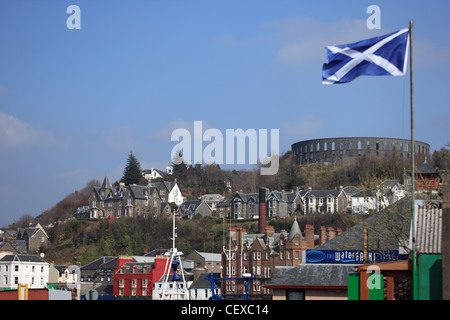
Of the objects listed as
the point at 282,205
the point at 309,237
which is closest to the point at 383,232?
the point at 309,237

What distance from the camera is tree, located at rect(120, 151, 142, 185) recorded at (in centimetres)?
16912

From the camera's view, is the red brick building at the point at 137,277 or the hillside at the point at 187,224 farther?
the hillside at the point at 187,224

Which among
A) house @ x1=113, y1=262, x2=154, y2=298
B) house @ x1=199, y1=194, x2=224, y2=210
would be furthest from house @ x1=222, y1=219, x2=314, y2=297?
house @ x1=199, y1=194, x2=224, y2=210

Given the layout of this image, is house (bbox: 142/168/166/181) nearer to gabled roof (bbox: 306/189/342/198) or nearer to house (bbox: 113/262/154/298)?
gabled roof (bbox: 306/189/342/198)

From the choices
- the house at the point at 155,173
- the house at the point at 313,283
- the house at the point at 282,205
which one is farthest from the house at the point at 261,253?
the house at the point at 155,173

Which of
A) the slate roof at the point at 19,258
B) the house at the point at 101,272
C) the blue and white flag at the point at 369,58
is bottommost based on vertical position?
the house at the point at 101,272

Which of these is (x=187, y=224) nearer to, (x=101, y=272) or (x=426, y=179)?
(x=101, y=272)

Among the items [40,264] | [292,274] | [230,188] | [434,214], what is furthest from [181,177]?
[434,214]

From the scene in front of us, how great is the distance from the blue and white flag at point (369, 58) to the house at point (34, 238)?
417 feet

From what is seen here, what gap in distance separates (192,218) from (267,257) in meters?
54.4

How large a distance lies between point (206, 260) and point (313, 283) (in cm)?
7441

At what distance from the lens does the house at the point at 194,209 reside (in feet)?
488

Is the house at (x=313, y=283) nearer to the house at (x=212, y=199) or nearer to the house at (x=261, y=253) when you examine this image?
the house at (x=261, y=253)

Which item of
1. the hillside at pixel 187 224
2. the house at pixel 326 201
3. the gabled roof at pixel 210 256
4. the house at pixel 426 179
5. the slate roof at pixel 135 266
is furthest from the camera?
the house at pixel 326 201
